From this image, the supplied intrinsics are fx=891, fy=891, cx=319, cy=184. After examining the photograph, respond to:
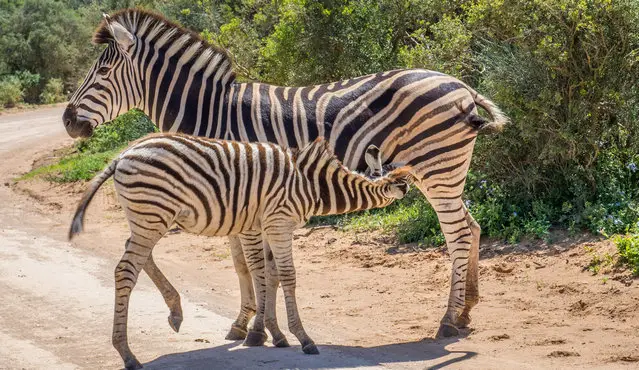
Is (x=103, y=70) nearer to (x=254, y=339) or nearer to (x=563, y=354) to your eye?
(x=254, y=339)

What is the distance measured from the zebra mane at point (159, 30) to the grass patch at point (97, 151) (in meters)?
8.40

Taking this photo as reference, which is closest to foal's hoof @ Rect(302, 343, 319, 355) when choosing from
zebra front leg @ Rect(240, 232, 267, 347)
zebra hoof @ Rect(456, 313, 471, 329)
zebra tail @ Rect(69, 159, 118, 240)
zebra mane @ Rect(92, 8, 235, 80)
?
zebra front leg @ Rect(240, 232, 267, 347)

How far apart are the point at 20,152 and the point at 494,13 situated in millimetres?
14545

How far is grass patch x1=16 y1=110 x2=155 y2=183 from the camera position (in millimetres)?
17484

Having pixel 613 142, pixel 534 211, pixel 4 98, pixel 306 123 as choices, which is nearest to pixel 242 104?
pixel 306 123

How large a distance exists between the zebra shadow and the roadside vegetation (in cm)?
281

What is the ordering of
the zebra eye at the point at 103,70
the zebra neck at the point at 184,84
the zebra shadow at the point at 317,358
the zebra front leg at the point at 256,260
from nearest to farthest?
the zebra shadow at the point at 317,358 < the zebra front leg at the point at 256,260 < the zebra neck at the point at 184,84 < the zebra eye at the point at 103,70

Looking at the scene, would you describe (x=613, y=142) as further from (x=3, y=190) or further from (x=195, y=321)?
(x=3, y=190)

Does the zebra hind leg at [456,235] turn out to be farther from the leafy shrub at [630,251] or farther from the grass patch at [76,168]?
the grass patch at [76,168]

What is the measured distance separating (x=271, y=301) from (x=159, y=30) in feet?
10.4

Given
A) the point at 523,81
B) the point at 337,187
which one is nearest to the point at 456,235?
the point at 337,187

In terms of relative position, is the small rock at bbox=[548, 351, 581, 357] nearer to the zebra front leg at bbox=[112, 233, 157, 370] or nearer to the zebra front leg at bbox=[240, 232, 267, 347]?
the zebra front leg at bbox=[240, 232, 267, 347]

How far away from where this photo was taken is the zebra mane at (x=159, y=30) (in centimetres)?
898

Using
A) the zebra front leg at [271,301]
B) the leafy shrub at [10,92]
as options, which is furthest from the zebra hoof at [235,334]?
the leafy shrub at [10,92]
